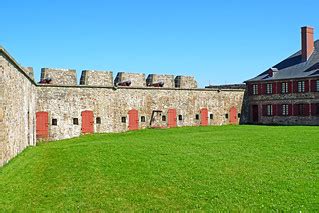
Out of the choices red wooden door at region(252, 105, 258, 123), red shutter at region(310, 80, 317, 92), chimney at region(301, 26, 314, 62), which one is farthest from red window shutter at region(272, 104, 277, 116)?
chimney at region(301, 26, 314, 62)

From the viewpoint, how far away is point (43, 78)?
26266 millimetres

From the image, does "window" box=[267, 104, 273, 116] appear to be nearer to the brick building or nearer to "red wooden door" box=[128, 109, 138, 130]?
the brick building

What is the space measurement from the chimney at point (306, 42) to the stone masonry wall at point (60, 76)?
63.5ft

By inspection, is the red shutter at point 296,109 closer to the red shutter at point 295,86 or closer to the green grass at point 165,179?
the red shutter at point 295,86

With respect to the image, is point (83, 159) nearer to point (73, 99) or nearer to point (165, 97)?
point (73, 99)

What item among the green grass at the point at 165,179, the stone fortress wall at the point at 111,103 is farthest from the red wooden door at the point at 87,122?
the green grass at the point at 165,179

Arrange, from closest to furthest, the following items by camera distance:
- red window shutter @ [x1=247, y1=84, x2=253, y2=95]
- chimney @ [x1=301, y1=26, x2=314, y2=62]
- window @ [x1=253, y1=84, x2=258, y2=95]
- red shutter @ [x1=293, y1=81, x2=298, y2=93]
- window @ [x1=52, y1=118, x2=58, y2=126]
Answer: window @ [x1=52, y1=118, x2=58, y2=126]
red shutter @ [x1=293, y1=81, x2=298, y2=93]
chimney @ [x1=301, y1=26, x2=314, y2=62]
window @ [x1=253, y1=84, x2=258, y2=95]
red window shutter @ [x1=247, y1=84, x2=253, y2=95]

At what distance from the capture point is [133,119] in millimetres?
29828

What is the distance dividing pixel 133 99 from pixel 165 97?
2769mm

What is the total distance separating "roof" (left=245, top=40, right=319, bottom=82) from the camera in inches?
1396

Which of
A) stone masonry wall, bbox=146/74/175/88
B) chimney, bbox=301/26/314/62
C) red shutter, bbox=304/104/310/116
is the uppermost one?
chimney, bbox=301/26/314/62

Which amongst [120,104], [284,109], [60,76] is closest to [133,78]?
[120,104]

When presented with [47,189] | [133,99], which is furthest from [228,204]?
[133,99]

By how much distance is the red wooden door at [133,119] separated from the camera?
29.6 meters
